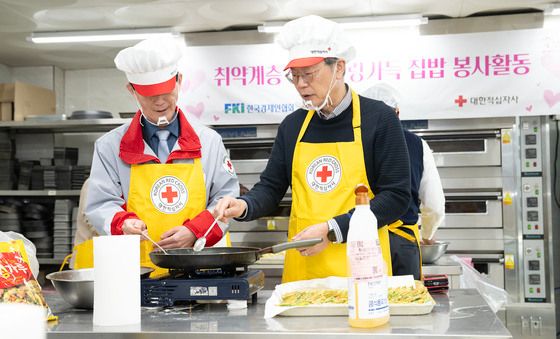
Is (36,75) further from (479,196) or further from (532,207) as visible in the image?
(532,207)

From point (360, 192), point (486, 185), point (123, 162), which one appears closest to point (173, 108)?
point (123, 162)

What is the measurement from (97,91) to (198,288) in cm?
511

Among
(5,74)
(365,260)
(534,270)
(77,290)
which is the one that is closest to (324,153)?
(365,260)

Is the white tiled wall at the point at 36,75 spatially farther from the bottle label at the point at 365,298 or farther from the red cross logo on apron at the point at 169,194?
the bottle label at the point at 365,298

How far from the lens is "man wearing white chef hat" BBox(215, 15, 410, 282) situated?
222 cm

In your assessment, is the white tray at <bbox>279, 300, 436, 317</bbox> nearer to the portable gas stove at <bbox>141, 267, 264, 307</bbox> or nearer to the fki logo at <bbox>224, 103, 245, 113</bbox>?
the portable gas stove at <bbox>141, 267, 264, 307</bbox>

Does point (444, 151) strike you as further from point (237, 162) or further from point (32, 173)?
point (32, 173)

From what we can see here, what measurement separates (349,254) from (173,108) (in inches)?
50.3

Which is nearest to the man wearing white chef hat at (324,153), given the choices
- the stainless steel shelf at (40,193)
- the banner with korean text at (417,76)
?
the banner with korean text at (417,76)

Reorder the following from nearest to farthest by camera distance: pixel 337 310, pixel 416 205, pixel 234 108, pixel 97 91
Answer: pixel 337 310 < pixel 416 205 < pixel 234 108 < pixel 97 91

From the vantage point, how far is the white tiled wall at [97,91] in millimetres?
6508

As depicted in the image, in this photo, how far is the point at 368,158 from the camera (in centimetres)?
225

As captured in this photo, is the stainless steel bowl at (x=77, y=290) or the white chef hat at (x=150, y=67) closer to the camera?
the stainless steel bowl at (x=77, y=290)

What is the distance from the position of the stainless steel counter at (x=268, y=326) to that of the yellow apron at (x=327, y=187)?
1.48 ft
